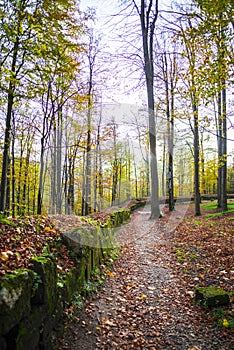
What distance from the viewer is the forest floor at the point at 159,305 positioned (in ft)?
11.0

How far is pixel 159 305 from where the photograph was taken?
4.34 m

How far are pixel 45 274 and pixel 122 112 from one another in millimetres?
21771

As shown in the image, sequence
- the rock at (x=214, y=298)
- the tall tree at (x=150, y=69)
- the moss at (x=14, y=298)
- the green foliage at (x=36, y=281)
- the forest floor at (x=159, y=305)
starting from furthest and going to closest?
the tall tree at (x=150, y=69), the rock at (x=214, y=298), the forest floor at (x=159, y=305), the green foliage at (x=36, y=281), the moss at (x=14, y=298)

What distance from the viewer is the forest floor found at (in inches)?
132

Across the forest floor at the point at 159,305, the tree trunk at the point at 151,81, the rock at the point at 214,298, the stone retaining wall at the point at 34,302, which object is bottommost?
the forest floor at the point at 159,305

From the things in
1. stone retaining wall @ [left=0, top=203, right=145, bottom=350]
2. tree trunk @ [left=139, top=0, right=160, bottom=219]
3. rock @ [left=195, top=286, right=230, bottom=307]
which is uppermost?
tree trunk @ [left=139, top=0, right=160, bottom=219]

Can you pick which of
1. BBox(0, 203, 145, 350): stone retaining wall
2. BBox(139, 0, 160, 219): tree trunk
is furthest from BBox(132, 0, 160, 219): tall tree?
BBox(0, 203, 145, 350): stone retaining wall

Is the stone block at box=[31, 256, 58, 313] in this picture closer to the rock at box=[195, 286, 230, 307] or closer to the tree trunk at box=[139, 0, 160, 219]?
the rock at box=[195, 286, 230, 307]

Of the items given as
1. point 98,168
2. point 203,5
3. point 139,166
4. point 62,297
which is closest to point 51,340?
point 62,297

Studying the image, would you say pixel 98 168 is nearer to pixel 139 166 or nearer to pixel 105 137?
pixel 105 137

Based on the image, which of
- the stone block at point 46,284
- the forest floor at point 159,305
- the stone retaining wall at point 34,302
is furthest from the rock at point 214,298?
the stone block at point 46,284

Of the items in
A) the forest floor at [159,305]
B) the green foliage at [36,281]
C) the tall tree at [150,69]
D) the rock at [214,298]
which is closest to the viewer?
the green foliage at [36,281]

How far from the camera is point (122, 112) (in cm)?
2348

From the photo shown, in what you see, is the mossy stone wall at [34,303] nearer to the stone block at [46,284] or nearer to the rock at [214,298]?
the stone block at [46,284]
